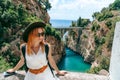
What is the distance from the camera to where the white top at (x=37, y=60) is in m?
3.04

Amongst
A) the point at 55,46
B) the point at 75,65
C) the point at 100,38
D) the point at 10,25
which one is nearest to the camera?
the point at 10,25

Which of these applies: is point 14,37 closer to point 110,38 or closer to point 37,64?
point 110,38

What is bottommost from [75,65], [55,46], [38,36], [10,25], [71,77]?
[75,65]

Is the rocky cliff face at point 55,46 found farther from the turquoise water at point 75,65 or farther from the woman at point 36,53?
the woman at point 36,53

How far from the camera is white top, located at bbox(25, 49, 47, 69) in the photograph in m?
3.04

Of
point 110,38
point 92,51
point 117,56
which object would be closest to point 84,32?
point 92,51

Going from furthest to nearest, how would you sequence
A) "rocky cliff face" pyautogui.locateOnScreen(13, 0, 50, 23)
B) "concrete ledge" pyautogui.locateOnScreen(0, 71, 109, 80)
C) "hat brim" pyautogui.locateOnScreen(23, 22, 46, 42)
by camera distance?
"rocky cliff face" pyautogui.locateOnScreen(13, 0, 50, 23), "concrete ledge" pyautogui.locateOnScreen(0, 71, 109, 80), "hat brim" pyautogui.locateOnScreen(23, 22, 46, 42)

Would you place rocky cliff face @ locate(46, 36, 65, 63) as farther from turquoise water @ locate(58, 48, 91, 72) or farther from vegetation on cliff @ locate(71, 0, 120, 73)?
vegetation on cliff @ locate(71, 0, 120, 73)

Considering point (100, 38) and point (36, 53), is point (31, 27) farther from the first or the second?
point (100, 38)

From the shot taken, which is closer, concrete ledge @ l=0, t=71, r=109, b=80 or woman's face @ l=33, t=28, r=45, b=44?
woman's face @ l=33, t=28, r=45, b=44

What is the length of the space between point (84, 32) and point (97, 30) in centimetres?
959

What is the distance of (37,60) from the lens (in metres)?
3.04

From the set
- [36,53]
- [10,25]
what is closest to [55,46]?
[10,25]

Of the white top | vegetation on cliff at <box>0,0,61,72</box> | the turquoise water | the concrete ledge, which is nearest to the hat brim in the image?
the white top
